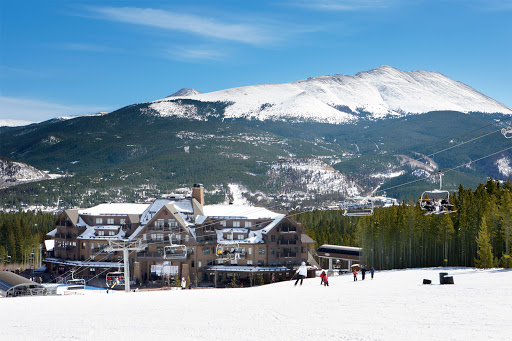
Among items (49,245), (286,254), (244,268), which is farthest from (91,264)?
(286,254)

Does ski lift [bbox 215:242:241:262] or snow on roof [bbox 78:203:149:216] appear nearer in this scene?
ski lift [bbox 215:242:241:262]

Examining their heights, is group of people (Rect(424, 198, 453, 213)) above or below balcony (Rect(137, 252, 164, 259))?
above

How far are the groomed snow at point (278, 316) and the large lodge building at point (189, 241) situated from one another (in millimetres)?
48257

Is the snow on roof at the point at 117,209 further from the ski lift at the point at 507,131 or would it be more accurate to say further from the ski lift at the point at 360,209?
the ski lift at the point at 507,131

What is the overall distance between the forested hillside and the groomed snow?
27373 mm

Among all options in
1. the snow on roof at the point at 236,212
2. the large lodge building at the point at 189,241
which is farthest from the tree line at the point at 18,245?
the snow on roof at the point at 236,212

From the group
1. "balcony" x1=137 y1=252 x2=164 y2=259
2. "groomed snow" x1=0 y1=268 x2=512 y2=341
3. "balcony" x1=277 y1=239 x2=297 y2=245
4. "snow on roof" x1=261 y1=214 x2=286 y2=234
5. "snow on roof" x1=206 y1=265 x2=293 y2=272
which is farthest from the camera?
"balcony" x1=277 y1=239 x2=297 y2=245

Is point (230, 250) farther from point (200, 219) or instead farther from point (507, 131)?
point (507, 131)

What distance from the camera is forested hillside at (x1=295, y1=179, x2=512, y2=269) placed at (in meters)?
63.3

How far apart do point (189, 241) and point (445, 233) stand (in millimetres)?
34779

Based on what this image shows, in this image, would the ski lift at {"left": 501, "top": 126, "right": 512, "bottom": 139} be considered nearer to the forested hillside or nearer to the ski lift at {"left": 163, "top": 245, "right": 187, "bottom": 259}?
the forested hillside

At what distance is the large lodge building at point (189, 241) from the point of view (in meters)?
86.6

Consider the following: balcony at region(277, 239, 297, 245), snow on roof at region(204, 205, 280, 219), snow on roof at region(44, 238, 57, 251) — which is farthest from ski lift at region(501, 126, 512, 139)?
snow on roof at region(44, 238, 57, 251)

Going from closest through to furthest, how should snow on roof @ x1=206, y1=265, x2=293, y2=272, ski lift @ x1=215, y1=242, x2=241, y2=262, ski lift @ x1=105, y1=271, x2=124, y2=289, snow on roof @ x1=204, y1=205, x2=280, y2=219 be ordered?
ski lift @ x1=105, y1=271, x2=124, y2=289 → ski lift @ x1=215, y1=242, x2=241, y2=262 → snow on roof @ x1=206, y1=265, x2=293, y2=272 → snow on roof @ x1=204, y1=205, x2=280, y2=219
